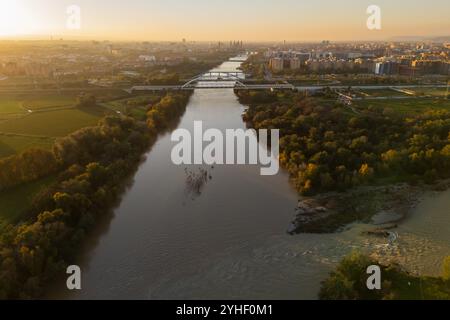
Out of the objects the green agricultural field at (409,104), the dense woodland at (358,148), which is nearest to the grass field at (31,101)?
the dense woodland at (358,148)

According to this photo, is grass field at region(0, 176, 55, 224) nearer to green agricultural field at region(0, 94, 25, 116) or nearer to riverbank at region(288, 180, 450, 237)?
riverbank at region(288, 180, 450, 237)

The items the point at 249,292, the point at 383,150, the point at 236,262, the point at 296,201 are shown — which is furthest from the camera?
the point at 383,150

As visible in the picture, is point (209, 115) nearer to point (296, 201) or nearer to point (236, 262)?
point (296, 201)

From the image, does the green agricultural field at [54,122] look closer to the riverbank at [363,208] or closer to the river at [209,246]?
the river at [209,246]

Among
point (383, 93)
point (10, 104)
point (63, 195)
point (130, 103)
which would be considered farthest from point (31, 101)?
point (383, 93)

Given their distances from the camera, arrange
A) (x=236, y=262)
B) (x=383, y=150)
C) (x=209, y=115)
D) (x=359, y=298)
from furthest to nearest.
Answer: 1. (x=209, y=115)
2. (x=383, y=150)
3. (x=236, y=262)
4. (x=359, y=298)

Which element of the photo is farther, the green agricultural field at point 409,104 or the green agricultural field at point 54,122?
the green agricultural field at point 409,104

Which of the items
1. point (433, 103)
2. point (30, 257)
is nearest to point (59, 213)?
point (30, 257)
